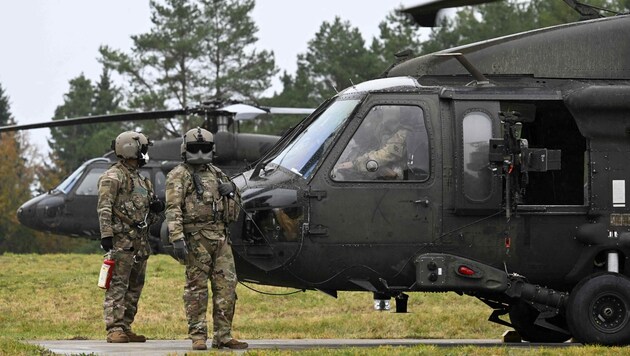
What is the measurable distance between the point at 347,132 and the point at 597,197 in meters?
2.43

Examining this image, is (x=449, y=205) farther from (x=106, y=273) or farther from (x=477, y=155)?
(x=106, y=273)

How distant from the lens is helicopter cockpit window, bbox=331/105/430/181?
12.7 m

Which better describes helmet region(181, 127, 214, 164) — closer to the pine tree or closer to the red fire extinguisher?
the red fire extinguisher

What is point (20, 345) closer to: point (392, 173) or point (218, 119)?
point (392, 173)

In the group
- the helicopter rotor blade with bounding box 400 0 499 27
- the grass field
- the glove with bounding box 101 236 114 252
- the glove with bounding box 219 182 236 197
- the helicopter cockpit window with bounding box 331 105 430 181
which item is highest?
the helicopter rotor blade with bounding box 400 0 499 27

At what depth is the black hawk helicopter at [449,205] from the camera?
1259cm

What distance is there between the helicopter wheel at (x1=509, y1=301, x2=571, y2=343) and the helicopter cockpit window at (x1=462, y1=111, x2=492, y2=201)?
6.80 ft

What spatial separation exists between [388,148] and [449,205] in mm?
782

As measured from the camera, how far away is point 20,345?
11953 mm

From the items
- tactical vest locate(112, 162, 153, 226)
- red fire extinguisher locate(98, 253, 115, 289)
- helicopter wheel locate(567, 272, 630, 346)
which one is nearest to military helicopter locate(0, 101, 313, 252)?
tactical vest locate(112, 162, 153, 226)

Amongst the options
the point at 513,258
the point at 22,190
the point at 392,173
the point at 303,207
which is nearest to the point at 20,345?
the point at 303,207

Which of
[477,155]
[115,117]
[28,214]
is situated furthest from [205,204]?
[28,214]

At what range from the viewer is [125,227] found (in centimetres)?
1343

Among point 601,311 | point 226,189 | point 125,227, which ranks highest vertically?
point 226,189
